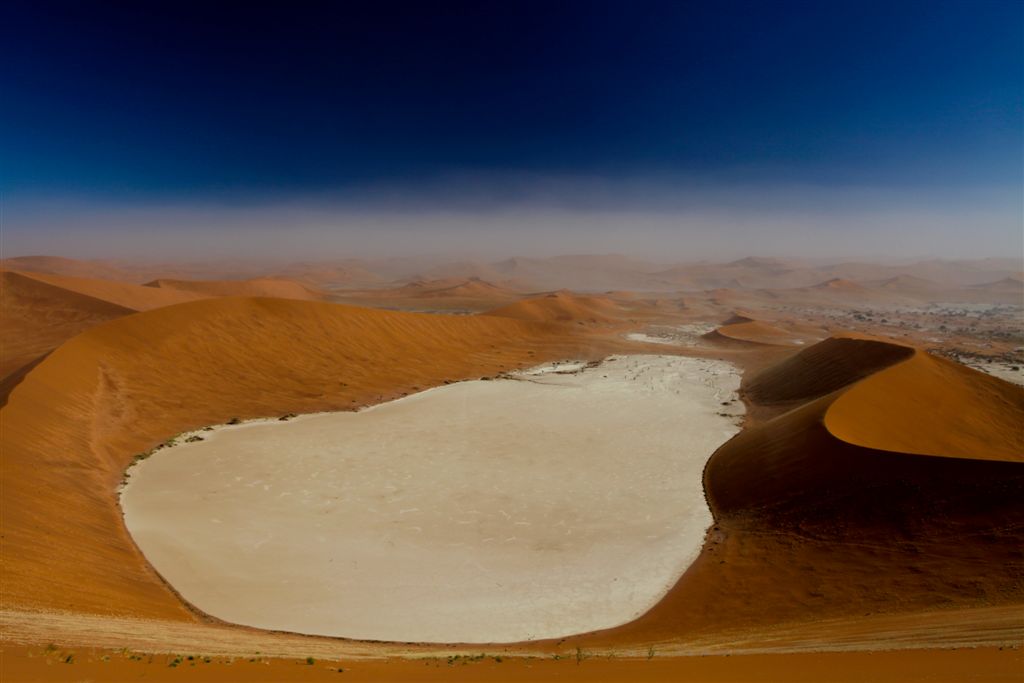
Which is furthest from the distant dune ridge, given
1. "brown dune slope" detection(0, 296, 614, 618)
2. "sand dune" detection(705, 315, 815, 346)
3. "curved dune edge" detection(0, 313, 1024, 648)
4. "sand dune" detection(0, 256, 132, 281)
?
"curved dune edge" detection(0, 313, 1024, 648)

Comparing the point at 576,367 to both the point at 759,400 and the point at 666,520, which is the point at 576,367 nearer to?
the point at 759,400

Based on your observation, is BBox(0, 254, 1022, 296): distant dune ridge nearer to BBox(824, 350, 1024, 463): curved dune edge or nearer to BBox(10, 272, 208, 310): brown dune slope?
BBox(10, 272, 208, 310): brown dune slope

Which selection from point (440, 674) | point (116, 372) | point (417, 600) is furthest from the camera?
point (116, 372)

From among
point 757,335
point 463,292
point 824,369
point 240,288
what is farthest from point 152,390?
point 463,292

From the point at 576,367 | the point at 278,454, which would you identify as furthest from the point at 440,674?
the point at 576,367

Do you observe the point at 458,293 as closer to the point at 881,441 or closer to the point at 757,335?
the point at 757,335

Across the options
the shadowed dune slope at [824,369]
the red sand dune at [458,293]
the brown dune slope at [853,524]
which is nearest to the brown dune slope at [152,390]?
the brown dune slope at [853,524]
